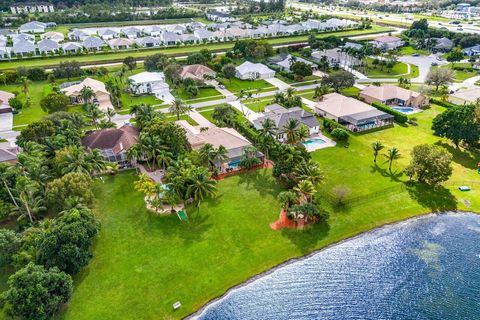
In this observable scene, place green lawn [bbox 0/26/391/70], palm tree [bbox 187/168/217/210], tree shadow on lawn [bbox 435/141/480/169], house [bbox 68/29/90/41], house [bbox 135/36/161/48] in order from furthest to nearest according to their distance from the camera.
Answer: house [bbox 68/29/90/41] → house [bbox 135/36/161/48] → green lawn [bbox 0/26/391/70] → tree shadow on lawn [bbox 435/141/480/169] → palm tree [bbox 187/168/217/210]

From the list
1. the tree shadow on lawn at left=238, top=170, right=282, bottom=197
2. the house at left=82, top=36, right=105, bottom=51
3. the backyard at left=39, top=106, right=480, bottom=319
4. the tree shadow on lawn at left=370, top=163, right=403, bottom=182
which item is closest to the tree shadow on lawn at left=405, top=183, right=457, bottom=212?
the backyard at left=39, top=106, right=480, bottom=319

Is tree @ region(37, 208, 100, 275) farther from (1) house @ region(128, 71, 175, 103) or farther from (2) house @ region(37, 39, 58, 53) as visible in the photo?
(2) house @ region(37, 39, 58, 53)

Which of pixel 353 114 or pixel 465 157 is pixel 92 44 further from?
pixel 465 157

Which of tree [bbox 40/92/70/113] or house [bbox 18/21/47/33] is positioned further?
house [bbox 18/21/47/33]

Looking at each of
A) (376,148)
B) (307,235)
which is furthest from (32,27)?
(307,235)

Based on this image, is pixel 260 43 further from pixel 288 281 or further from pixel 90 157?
pixel 288 281

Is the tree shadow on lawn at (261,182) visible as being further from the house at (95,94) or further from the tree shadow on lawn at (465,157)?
the house at (95,94)
